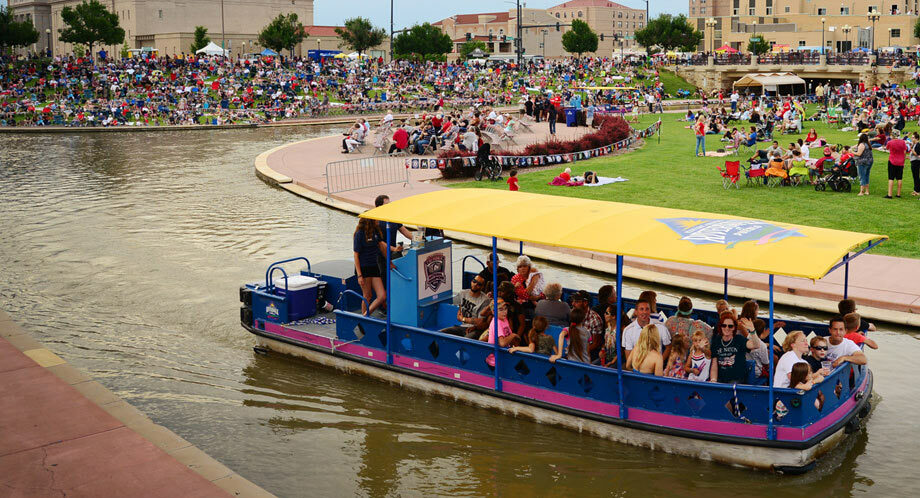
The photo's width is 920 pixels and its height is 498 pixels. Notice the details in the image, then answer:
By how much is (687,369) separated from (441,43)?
348 ft

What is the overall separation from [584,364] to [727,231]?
7.10 ft

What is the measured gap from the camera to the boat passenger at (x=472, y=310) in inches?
456

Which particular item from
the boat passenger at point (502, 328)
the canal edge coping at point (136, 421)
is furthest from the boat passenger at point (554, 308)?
the canal edge coping at point (136, 421)

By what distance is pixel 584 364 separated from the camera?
1012 centimetres

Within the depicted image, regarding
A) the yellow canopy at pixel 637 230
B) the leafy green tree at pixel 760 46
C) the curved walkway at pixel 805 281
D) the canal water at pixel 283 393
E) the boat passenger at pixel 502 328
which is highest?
the leafy green tree at pixel 760 46

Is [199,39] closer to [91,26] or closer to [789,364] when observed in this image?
[91,26]

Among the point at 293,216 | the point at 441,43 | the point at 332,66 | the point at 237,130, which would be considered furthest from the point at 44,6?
the point at 293,216

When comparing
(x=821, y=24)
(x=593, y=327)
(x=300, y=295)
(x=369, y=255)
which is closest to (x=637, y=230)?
(x=593, y=327)

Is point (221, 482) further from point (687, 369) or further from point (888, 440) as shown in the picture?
point (888, 440)

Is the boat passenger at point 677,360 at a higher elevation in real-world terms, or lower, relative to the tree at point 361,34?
lower

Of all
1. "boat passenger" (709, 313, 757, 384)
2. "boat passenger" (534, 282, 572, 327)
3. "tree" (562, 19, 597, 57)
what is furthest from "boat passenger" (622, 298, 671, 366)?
"tree" (562, 19, 597, 57)

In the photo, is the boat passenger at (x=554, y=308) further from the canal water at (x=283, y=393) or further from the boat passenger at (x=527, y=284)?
the canal water at (x=283, y=393)

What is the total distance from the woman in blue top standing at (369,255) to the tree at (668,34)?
110 meters

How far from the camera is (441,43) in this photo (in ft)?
368
